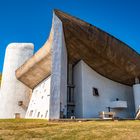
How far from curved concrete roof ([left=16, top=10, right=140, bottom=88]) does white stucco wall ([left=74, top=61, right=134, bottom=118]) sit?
2.85 ft

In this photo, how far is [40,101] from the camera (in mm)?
22734

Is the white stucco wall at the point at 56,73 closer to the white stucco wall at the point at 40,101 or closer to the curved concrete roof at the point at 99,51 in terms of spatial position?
the curved concrete roof at the point at 99,51

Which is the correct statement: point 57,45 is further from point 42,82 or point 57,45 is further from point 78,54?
point 42,82

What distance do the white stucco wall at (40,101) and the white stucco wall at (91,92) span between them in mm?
3624

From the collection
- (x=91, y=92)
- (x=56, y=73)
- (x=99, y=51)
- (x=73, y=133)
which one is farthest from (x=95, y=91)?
(x=73, y=133)

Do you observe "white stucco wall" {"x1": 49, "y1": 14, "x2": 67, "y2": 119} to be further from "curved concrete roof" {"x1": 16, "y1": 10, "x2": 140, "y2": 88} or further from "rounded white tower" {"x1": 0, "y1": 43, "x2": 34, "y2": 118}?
"rounded white tower" {"x1": 0, "y1": 43, "x2": 34, "y2": 118}

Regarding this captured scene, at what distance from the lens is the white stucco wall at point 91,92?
18.9m

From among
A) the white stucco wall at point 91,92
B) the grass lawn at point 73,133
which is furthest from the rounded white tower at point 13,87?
the grass lawn at point 73,133

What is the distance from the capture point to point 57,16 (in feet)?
51.0

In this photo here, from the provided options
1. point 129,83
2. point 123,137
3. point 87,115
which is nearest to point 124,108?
point 129,83

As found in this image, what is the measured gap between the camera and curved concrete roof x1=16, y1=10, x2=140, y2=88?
1623 cm

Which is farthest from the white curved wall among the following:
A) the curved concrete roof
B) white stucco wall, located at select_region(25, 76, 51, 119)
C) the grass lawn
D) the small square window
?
the grass lawn

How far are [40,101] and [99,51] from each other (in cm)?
1038

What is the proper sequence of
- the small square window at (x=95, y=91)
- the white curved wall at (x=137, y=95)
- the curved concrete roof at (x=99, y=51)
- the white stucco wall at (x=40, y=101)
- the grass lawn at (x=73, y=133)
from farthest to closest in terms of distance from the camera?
the white curved wall at (x=137, y=95)
the white stucco wall at (x=40, y=101)
the small square window at (x=95, y=91)
the curved concrete roof at (x=99, y=51)
the grass lawn at (x=73, y=133)
